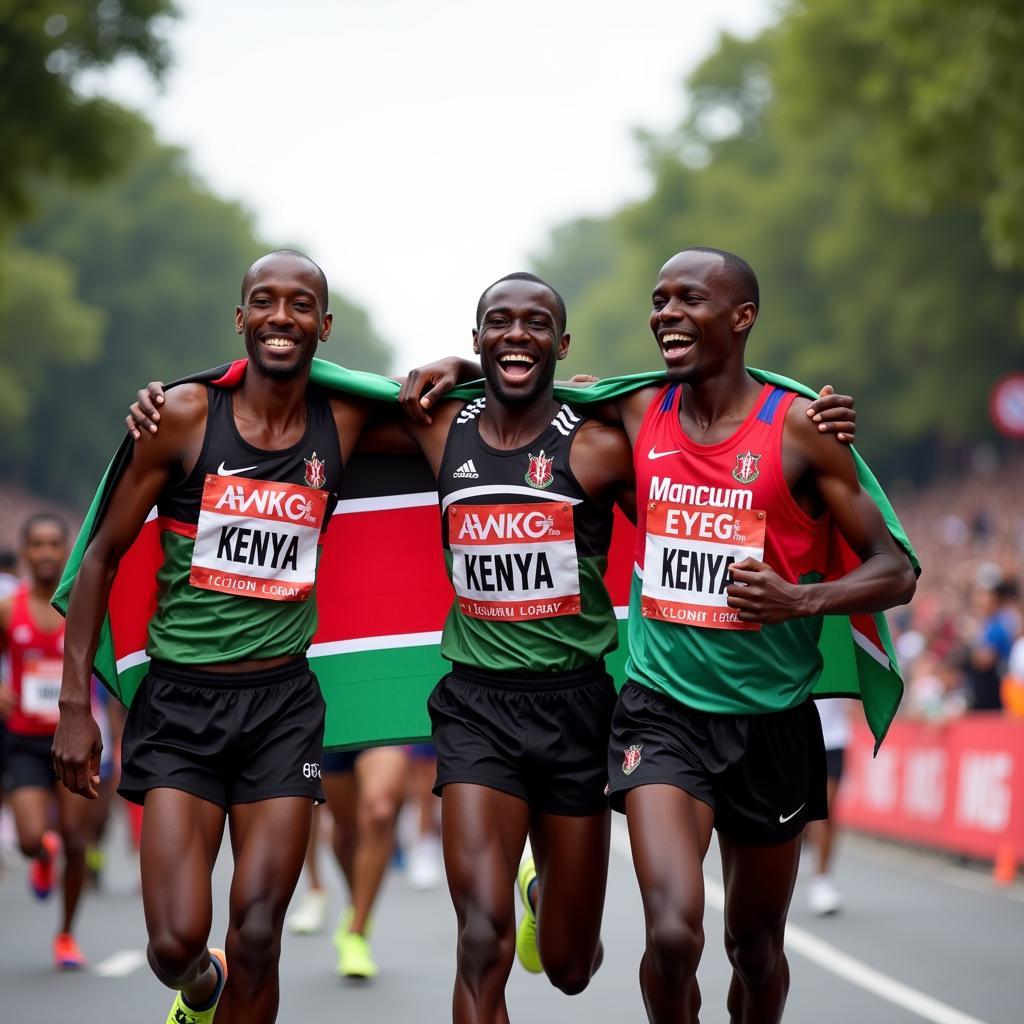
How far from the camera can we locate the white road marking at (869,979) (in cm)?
910

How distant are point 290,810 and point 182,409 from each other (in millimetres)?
1422

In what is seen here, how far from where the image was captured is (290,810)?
675cm

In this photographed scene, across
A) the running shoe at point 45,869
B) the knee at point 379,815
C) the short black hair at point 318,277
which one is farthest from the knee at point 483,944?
the running shoe at point 45,869

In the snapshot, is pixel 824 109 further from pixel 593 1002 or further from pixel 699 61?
pixel 593 1002

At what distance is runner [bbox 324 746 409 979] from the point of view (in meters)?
10.2

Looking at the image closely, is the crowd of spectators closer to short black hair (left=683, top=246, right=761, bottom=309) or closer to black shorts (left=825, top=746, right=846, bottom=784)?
black shorts (left=825, top=746, right=846, bottom=784)

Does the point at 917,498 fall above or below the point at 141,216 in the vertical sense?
below

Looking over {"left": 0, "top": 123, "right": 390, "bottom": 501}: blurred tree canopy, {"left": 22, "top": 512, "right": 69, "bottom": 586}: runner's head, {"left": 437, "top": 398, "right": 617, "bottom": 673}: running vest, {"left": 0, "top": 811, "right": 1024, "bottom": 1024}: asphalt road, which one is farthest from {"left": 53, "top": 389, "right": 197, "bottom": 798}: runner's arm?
{"left": 0, "top": 123, "right": 390, "bottom": 501}: blurred tree canopy

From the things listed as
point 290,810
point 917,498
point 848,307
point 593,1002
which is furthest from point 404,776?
point 917,498

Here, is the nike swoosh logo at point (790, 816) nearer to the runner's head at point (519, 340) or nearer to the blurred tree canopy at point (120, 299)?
the runner's head at point (519, 340)

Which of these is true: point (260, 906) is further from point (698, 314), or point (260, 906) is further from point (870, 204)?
point (870, 204)

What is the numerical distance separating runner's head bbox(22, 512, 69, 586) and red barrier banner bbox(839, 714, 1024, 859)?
7425 millimetres

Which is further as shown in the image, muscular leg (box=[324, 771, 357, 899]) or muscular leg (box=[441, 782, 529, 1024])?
muscular leg (box=[324, 771, 357, 899])

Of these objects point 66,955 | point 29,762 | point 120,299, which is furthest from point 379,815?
point 120,299
